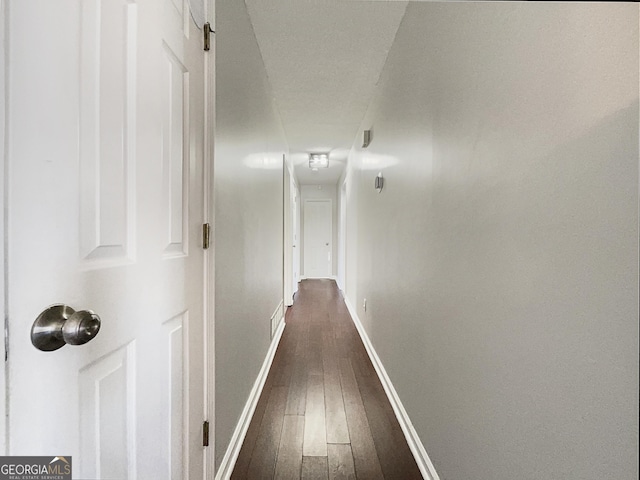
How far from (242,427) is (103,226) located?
151 cm

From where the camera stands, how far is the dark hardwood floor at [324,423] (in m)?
1.56

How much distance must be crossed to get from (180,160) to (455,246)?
98 centimetres

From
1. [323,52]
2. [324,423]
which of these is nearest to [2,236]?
[324,423]

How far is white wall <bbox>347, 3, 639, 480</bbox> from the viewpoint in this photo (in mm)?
582

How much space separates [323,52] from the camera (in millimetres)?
2381

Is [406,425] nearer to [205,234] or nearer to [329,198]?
[205,234]

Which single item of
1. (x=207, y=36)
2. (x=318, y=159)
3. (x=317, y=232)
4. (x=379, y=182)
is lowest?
(x=317, y=232)

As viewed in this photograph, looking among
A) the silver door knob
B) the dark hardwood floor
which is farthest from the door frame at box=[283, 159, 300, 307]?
the silver door knob

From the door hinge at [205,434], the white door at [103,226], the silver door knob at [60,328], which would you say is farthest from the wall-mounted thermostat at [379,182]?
the silver door knob at [60,328]

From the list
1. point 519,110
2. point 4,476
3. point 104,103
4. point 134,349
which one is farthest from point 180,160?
point 519,110

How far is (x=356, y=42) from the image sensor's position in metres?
2.26

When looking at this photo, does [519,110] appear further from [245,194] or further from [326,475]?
[326,475]

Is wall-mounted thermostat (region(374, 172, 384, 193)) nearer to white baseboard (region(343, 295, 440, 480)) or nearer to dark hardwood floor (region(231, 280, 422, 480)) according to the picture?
white baseboard (region(343, 295, 440, 480))

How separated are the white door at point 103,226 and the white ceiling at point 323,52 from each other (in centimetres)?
116
